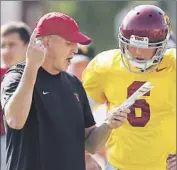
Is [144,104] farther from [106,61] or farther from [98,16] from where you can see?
[98,16]

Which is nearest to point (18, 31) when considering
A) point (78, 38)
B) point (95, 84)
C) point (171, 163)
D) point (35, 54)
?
point (95, 84)

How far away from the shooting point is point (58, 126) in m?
4.57

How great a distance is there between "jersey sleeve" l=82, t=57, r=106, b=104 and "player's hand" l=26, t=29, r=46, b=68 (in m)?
1.07

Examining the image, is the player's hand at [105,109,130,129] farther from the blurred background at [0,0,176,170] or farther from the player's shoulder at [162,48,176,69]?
the blurred background at [0,0,176,170]

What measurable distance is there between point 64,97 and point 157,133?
0.82 meters

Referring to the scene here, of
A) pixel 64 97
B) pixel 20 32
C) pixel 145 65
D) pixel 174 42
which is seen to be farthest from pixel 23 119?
pixel 20 32

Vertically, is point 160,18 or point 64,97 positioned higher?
point 160,18

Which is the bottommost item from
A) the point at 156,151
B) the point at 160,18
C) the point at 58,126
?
the point at 156,151

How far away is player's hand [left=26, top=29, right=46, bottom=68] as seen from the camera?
4.28 meters

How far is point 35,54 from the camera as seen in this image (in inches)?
169

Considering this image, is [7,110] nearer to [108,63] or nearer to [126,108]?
[126,108]

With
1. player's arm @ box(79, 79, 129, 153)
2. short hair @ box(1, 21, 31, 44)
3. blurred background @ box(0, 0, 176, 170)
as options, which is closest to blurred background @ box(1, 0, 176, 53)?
blurred background @ box(0, 0, 176, 170)

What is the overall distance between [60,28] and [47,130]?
0.62 meters

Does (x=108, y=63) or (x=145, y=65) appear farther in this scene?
(x=108, y=63)
